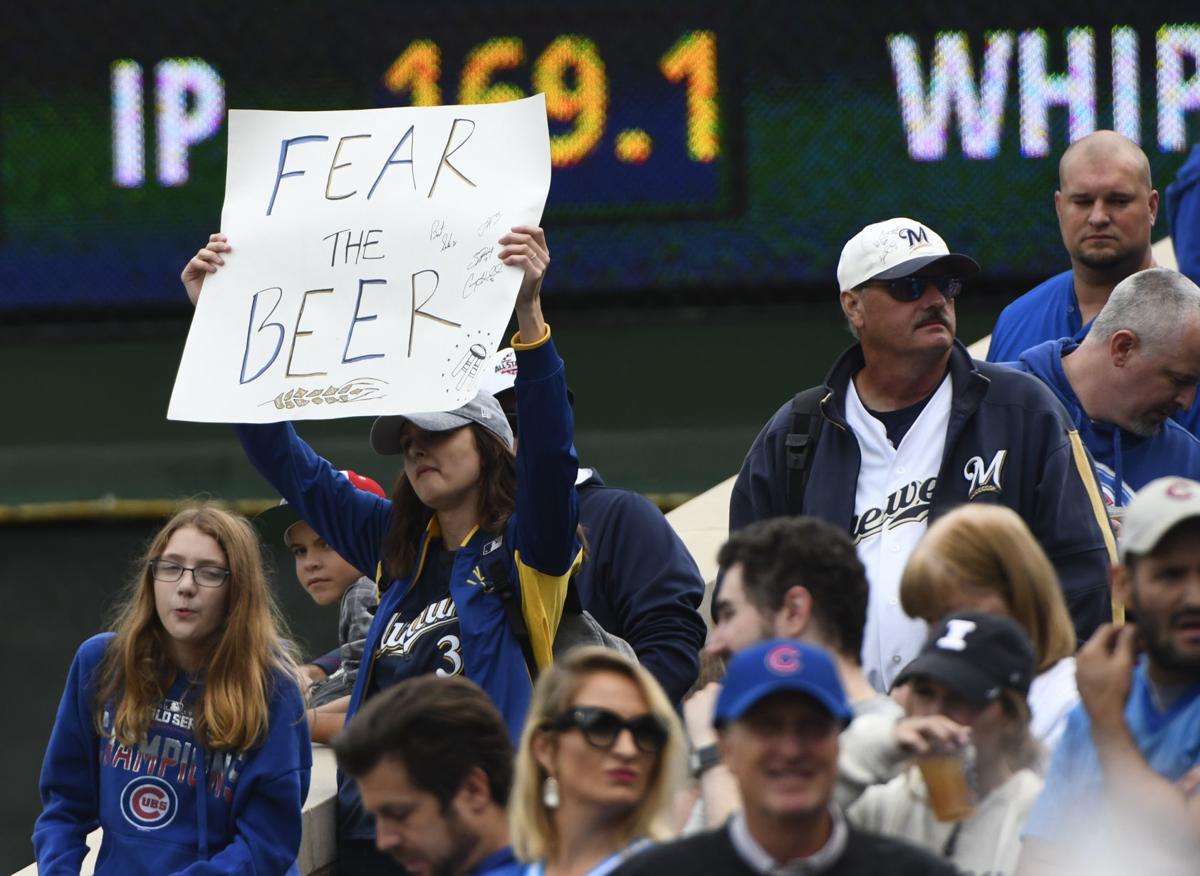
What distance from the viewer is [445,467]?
4273mm

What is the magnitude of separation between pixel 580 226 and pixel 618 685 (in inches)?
156

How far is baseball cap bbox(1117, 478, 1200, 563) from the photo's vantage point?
2818mm

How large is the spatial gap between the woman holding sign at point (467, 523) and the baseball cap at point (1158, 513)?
1.37 meters

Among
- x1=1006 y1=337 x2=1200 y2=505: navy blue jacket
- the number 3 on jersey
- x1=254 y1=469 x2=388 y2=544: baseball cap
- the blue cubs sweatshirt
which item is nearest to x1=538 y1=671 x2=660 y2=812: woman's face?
the number 3 on jersey

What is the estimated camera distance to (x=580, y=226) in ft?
22.8

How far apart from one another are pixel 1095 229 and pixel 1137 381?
1072mm

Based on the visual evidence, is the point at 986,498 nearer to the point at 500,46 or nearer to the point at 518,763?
the point at 518,763

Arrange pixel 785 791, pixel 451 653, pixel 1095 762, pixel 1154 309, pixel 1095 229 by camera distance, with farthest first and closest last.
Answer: pixel 1095 229
pixel 1154 309
pixel 451 653
pixel 1095 762
pixel 785 791

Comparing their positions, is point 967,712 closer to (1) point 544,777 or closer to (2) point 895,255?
(1) point 544,777

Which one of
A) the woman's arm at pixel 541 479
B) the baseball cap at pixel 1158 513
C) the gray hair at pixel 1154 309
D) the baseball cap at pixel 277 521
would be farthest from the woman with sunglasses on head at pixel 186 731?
the baseball cap at pixel 1158 513

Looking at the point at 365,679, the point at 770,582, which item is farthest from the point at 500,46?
the point at 770,582

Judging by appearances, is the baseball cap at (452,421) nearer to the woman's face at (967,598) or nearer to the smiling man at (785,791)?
the woman's face at (967,598)

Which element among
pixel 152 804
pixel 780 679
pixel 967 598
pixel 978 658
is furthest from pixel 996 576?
pixel 152 804

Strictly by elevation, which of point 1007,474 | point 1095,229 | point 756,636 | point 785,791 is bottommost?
point 785,791
